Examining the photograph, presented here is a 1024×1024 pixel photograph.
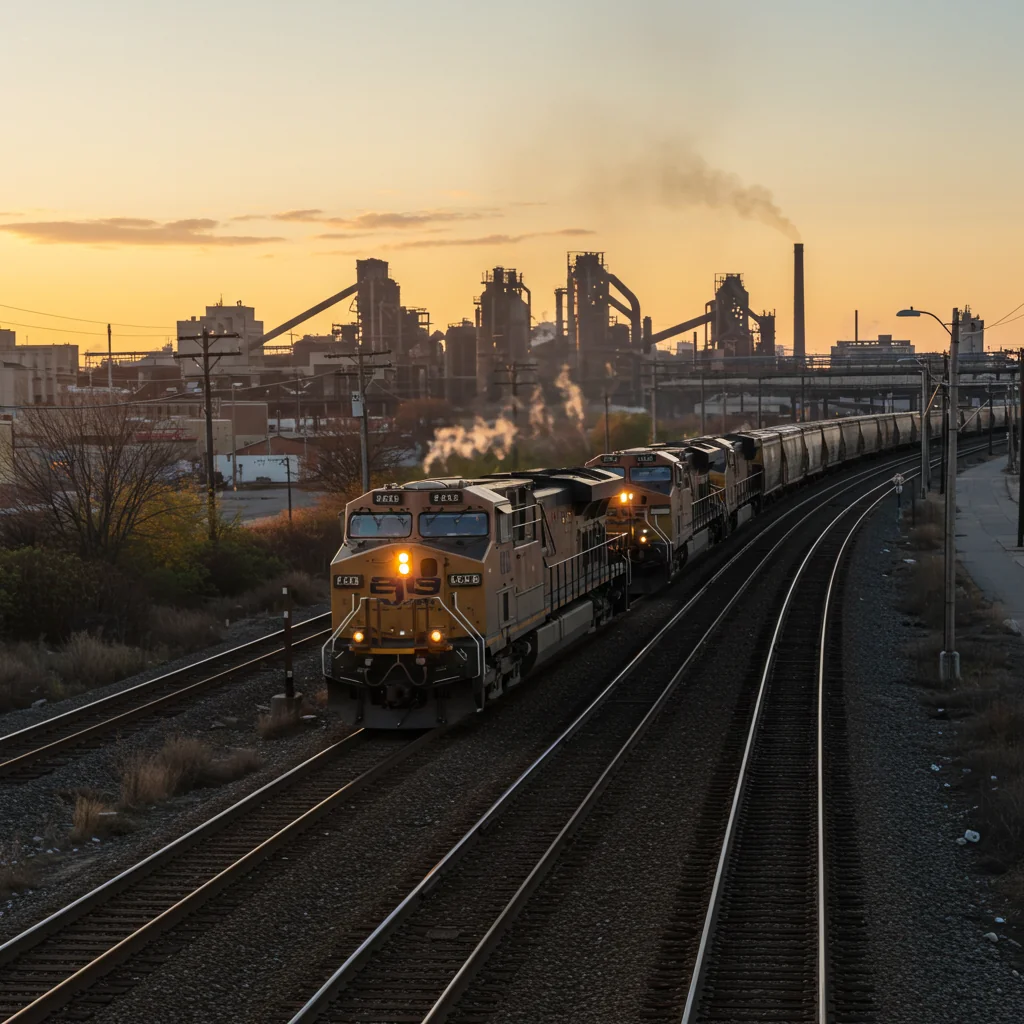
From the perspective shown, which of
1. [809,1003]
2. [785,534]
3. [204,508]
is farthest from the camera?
[785,534]

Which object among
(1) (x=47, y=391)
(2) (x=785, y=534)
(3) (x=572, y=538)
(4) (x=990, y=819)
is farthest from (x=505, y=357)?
(4) (x=990, y=819)

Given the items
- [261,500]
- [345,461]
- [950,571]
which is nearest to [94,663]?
[950,571]

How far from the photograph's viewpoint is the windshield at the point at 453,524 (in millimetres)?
19266

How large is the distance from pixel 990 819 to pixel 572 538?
12.0 m

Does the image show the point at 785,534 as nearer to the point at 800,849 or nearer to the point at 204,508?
the point at 204,508

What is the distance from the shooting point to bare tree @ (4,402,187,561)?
110ft

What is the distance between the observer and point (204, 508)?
40.2 m

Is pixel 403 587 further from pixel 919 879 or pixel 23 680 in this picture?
pixel 23 680

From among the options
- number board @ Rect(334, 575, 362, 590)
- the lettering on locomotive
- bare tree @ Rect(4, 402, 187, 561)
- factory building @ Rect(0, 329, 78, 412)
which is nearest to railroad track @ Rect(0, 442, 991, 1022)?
the lettering on locomotive

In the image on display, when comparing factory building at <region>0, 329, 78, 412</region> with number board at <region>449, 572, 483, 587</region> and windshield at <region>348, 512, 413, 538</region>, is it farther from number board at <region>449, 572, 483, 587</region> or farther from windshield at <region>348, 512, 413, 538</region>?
number board at <region>449, 572, 483, 587</region>

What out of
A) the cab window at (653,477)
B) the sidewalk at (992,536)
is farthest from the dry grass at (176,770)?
the sidewalk at (992,536)

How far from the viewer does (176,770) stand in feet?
55.3

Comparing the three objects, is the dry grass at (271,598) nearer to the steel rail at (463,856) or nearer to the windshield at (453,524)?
the steel rail at (463,856)

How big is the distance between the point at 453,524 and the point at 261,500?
62.8m
